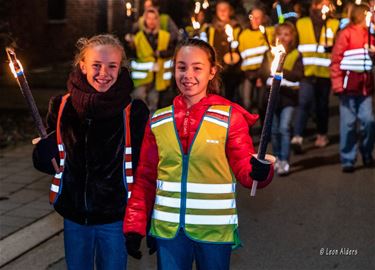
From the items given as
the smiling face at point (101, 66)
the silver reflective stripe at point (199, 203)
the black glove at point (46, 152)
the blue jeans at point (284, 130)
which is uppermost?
the smiling face at point (101, 66)

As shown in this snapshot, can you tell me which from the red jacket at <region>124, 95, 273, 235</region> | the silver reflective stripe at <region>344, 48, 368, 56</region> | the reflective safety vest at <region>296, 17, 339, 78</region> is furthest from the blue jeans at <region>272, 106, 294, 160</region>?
the red jacket at <region>124, 95, 273, 235</region>

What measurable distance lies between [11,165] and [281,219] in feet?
11.8

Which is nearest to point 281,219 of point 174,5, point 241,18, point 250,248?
point 250,248

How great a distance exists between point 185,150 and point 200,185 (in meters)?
0.19

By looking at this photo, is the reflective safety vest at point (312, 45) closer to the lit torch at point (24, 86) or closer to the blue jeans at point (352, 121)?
the blue jeans at point (352, 121)

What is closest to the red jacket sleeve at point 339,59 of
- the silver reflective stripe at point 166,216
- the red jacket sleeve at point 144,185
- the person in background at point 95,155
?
the person in background at point 95,155

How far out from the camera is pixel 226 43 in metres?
10.8

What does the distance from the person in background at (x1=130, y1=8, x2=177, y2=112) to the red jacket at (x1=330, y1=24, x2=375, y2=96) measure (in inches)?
107

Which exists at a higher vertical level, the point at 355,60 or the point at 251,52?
the point at 355,60

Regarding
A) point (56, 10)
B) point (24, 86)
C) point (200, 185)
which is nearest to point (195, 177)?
point (200, 185)

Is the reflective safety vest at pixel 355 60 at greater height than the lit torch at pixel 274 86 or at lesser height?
lesser

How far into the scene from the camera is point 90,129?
13.5 feet

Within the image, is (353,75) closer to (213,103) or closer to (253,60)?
(253,60)

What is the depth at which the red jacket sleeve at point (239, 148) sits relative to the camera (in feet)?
12.3
